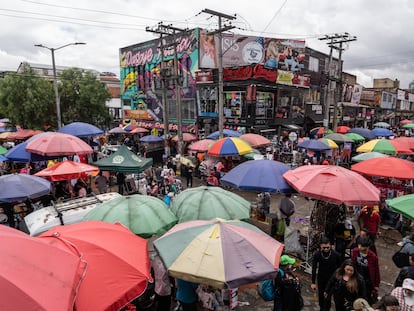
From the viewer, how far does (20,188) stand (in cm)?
752

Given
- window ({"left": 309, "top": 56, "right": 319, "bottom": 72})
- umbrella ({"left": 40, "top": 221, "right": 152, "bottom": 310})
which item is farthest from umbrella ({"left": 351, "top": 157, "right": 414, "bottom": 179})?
window ({"left": 309, "top": 56, "right": 319, "bottom": 72})

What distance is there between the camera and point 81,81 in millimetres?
21781

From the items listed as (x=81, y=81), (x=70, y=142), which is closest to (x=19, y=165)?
(x=70, y=142)

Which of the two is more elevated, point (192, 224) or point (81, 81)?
point (81, 81)

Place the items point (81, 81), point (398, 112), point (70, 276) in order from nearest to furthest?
1. point (70, 276)
2. point (81, 81)
3. point (398, 112)

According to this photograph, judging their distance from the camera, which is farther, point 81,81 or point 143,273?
point 81,81

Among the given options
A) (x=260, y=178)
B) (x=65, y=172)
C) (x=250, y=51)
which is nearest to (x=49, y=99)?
(x=65, y=172)

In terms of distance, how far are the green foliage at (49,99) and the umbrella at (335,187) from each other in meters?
18.9

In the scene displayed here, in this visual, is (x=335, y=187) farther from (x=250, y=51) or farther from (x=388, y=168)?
(x=250, y=51)

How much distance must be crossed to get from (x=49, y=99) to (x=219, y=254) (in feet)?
67.0

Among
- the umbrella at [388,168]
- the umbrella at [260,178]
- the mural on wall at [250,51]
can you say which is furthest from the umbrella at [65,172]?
the mural on wall at [250,51]

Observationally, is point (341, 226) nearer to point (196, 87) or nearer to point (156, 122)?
point (196, 87)

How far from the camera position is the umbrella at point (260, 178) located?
23.1ft

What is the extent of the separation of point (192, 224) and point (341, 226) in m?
4.17
